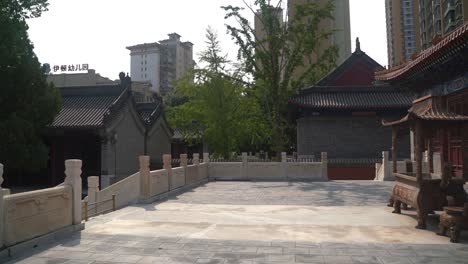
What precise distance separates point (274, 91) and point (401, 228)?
14329 millimetres

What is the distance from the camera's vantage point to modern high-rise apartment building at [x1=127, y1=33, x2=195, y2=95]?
96812 millimetres

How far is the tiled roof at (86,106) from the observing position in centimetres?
1903

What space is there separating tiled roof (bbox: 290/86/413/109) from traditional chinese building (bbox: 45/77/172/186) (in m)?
9.06

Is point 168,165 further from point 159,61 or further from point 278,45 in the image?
point 159,61

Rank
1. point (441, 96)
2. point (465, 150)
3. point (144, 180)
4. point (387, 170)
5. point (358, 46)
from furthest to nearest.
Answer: point (358, 46), point (387, 170), point (144, 180), point (465, 150), point (441, 96)

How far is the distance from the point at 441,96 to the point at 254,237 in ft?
20.7

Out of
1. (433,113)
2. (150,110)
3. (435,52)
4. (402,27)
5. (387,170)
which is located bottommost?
(387,170)

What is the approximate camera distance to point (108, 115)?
1866 centimetres

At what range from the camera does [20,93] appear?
50.2 ft

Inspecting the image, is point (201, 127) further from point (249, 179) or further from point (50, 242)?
point (50, 242)

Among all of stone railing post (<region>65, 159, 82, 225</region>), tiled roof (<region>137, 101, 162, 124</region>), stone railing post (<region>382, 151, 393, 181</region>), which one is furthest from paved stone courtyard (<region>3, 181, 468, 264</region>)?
tiled roof (<region>137, 101, 162, 124</region>)

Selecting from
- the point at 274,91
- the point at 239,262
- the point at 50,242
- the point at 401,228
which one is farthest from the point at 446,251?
the point at 274,91

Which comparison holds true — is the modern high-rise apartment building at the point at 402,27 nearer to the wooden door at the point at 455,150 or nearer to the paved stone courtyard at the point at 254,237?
the wooden door at the point at 455,150

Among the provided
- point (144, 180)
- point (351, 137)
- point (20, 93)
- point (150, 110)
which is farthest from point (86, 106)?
point (351, 137)
